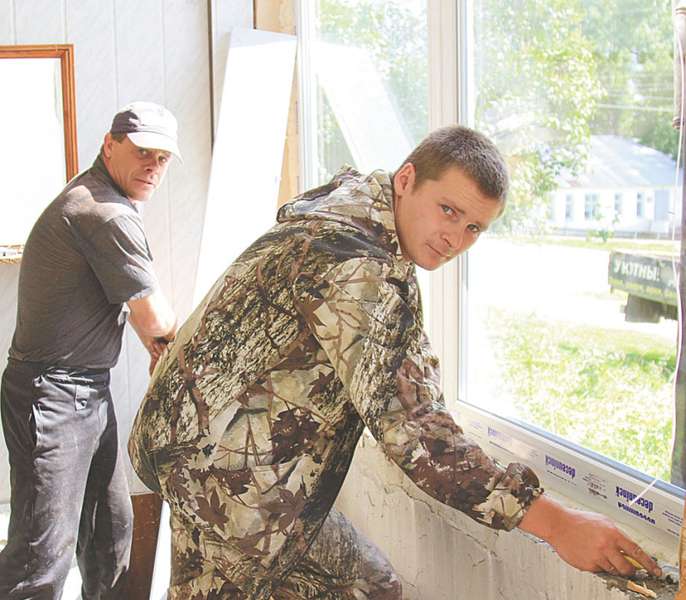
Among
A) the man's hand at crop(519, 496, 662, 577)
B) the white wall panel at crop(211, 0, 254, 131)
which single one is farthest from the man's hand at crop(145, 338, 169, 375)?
the man's hand at crop(519, 496, 662, 577)

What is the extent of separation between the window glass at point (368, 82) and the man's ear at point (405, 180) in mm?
1106

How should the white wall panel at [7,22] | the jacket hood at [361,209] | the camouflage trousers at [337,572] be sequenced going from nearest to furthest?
the jacket hood at [361,209] → the camouflage trousers at [337,572] → the white wall panel at [7,22]

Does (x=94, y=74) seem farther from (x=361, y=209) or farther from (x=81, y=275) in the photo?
(x=361, y=209)

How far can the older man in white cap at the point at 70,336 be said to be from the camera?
2900mm

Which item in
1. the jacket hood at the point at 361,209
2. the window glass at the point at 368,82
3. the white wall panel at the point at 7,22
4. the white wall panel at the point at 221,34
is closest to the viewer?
the jacket hood at the point at 361,209

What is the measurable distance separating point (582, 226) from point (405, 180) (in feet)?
1.55

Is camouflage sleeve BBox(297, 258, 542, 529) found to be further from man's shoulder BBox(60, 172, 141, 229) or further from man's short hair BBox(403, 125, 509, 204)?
man's shoulder BBox(60, 172, 141, 229)

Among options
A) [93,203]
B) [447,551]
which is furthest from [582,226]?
[93,203]

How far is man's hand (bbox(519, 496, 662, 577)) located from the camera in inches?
57.1

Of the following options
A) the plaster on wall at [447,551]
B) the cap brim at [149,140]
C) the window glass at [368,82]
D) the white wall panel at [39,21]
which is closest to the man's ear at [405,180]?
the plaster on wall at [447,551]

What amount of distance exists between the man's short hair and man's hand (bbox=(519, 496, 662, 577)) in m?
0.57

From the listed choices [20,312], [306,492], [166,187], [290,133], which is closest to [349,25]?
[290,133]

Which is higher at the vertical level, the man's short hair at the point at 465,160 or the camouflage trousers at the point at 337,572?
the man's short hair at the point at 465,160

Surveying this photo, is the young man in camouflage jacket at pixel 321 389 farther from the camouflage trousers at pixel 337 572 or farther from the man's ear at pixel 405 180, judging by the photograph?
the camouflage trousers at pixel 337 572
